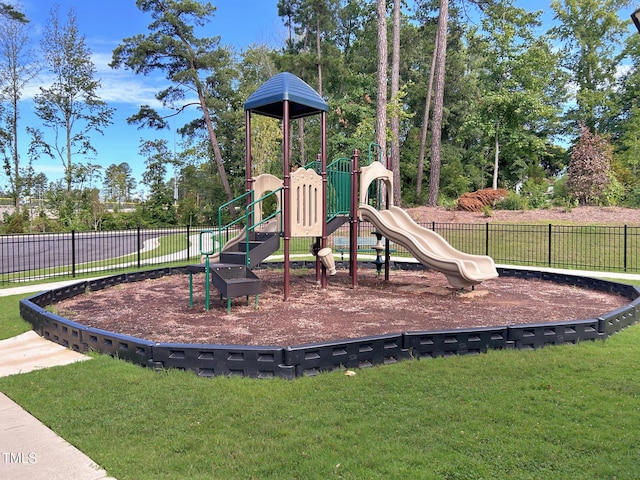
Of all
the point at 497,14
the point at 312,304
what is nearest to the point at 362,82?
the point at 497,14

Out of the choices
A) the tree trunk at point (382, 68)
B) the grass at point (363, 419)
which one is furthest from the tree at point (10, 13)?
the grass at point (363, 419)

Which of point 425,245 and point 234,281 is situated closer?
point 234,281

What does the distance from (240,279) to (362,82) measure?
26.1 metres

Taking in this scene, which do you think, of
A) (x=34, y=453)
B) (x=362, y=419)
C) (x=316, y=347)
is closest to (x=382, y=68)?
(x=316, y=347)

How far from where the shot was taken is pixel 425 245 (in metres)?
9.44

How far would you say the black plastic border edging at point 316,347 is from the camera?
4.28m

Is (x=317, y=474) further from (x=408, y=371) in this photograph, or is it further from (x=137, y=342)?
(x=137, y=342)

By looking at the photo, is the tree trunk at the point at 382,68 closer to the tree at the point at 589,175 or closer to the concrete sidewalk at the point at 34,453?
the tree at the point at 589,175

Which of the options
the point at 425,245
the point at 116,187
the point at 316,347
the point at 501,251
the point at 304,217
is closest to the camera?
the point at 316,347

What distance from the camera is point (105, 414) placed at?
3.48 m

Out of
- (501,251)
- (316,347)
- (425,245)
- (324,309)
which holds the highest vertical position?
(425,245)

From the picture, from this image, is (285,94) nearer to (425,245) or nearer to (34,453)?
(425,245)

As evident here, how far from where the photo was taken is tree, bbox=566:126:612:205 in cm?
2017

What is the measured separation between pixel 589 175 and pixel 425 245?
1516cm
